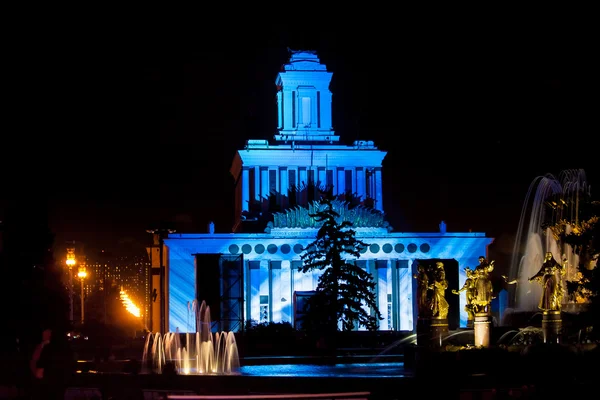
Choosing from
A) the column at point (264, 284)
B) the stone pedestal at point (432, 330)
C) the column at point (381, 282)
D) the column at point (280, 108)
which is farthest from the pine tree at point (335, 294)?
the column at point (280, 108)

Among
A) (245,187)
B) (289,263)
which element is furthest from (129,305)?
(289,263)

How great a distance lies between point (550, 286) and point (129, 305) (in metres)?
72.4

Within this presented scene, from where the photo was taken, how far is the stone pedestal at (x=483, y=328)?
33.8m

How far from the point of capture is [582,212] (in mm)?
31234

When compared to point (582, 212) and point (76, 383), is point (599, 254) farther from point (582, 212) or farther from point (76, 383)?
point (76, 383)

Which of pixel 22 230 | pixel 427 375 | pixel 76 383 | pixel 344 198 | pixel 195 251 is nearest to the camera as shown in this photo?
pixel 427 375

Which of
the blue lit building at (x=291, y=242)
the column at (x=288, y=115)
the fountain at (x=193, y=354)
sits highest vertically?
the column at (x=288, y=115)

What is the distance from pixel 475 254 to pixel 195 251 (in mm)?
21444

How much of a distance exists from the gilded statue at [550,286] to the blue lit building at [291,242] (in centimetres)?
3453

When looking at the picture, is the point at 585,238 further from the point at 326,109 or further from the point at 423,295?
the point at 326,109

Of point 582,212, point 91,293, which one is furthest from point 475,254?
point 582,212

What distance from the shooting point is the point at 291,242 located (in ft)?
250

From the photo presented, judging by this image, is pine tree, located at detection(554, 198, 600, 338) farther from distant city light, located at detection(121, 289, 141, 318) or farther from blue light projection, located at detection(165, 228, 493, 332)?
distant city light, located at detection(121, 289, 141, 318)

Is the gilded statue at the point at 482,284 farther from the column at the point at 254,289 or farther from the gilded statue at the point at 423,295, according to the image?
the column at the point at 254,289
